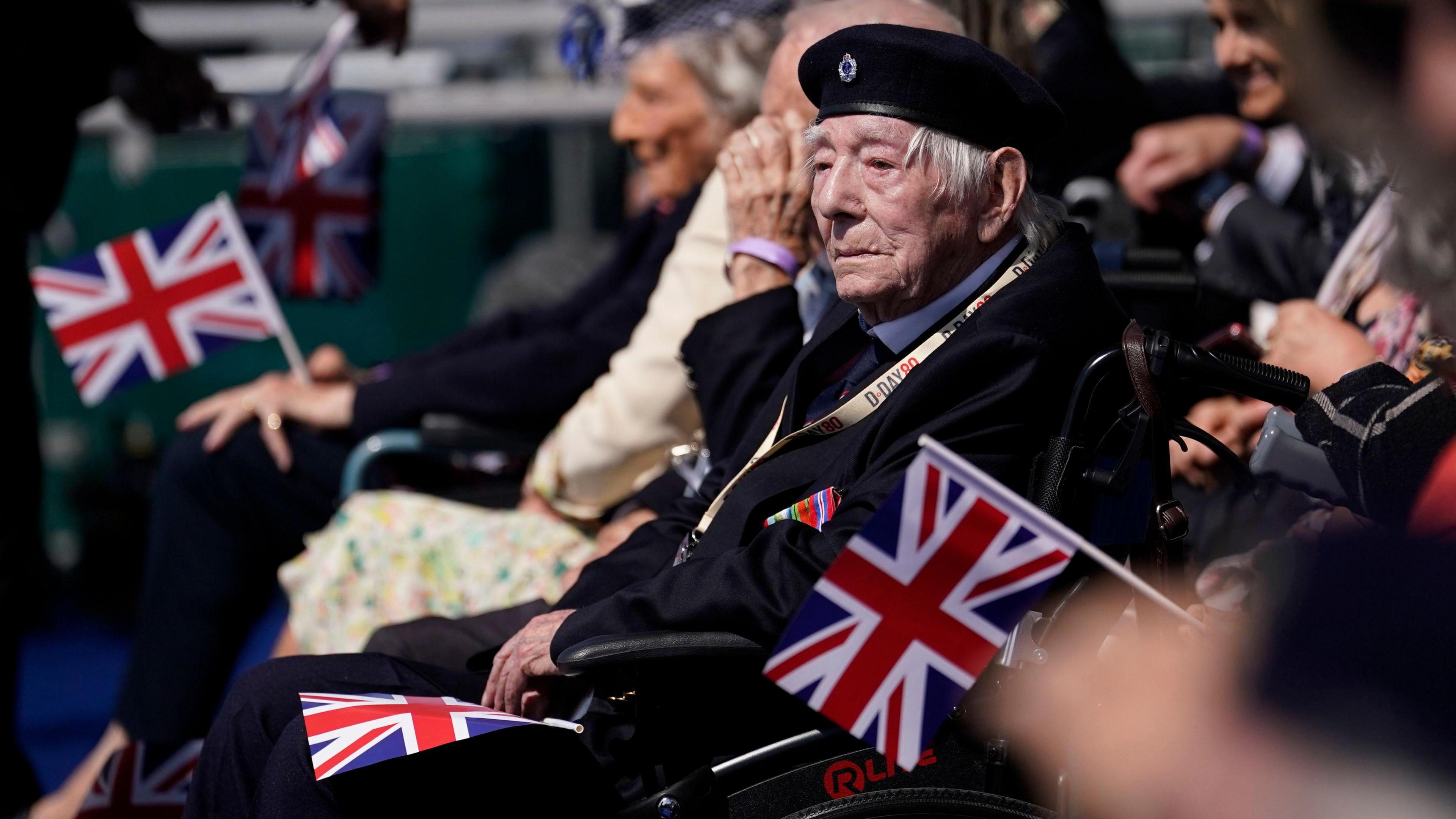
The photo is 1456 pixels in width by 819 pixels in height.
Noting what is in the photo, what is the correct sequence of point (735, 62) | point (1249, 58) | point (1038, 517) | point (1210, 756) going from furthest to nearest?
point (735, 62) → point (1249, 58) → point (1038, 517) → point (1210, 756)

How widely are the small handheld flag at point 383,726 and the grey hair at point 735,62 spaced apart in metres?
Result: 1.83

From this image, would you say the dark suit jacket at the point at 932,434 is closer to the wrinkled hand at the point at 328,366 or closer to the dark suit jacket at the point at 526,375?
the dark suit jacket at the point at 526,375

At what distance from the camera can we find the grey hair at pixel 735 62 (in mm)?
3406

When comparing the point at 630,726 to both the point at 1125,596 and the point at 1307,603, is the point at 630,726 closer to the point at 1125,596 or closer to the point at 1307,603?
the point at 1125,596

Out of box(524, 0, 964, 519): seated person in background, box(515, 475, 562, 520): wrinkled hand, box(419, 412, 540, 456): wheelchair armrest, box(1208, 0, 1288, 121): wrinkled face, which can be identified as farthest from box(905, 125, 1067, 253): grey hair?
box(419, 412, 540, 456): wheelchair armrest

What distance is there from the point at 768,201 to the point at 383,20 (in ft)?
6.05

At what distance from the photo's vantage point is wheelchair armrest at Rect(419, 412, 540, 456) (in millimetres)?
3266

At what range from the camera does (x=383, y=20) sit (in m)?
4.05

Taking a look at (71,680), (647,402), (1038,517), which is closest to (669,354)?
(647,402)

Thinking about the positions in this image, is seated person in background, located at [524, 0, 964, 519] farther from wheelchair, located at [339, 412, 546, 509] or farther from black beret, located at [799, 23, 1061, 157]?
black beret, located at [799, 23, 1061, 157]

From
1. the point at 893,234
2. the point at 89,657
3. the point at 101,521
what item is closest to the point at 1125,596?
the point at 893,234

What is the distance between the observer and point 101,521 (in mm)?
5543

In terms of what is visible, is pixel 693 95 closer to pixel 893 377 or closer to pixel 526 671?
pixel 893 377

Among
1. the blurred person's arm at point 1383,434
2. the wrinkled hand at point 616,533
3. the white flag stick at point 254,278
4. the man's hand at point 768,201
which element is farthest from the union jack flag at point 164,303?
the blurred person's arm at point 1383,434
